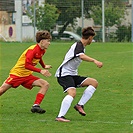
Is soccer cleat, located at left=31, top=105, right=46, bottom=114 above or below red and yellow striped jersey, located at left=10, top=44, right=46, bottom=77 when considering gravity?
below

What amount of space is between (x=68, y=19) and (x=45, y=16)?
95.9 inches

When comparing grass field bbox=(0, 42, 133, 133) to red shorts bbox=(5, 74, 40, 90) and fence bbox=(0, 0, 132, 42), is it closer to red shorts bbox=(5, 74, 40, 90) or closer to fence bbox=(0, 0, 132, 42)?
red shorts bbox=(5, 74, 40, 90)

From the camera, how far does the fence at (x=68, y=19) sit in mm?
44000

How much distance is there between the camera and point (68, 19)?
153 feet

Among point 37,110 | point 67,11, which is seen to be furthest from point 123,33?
point 37,110

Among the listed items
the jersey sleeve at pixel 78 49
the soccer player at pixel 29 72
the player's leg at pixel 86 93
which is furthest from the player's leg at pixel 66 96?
the soccer player at pixel 29 72

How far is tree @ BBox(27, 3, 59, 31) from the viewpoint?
146ft

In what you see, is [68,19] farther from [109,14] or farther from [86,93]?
[86,93]

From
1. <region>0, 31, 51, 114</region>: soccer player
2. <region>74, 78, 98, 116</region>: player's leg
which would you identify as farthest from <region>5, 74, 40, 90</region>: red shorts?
<region>74, 78, 98, 116</region>: player's leg

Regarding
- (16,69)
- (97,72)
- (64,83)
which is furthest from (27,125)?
(97,72)

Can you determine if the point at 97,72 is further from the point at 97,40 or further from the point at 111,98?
the point at 97,40

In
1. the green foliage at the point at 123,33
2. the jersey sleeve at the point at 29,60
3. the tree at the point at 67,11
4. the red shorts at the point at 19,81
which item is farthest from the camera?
the tree at the point at 67,11

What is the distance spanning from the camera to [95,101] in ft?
38.0

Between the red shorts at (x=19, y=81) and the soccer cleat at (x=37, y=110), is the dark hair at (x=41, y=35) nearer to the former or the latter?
the red shorts at (x=19, y=81)
